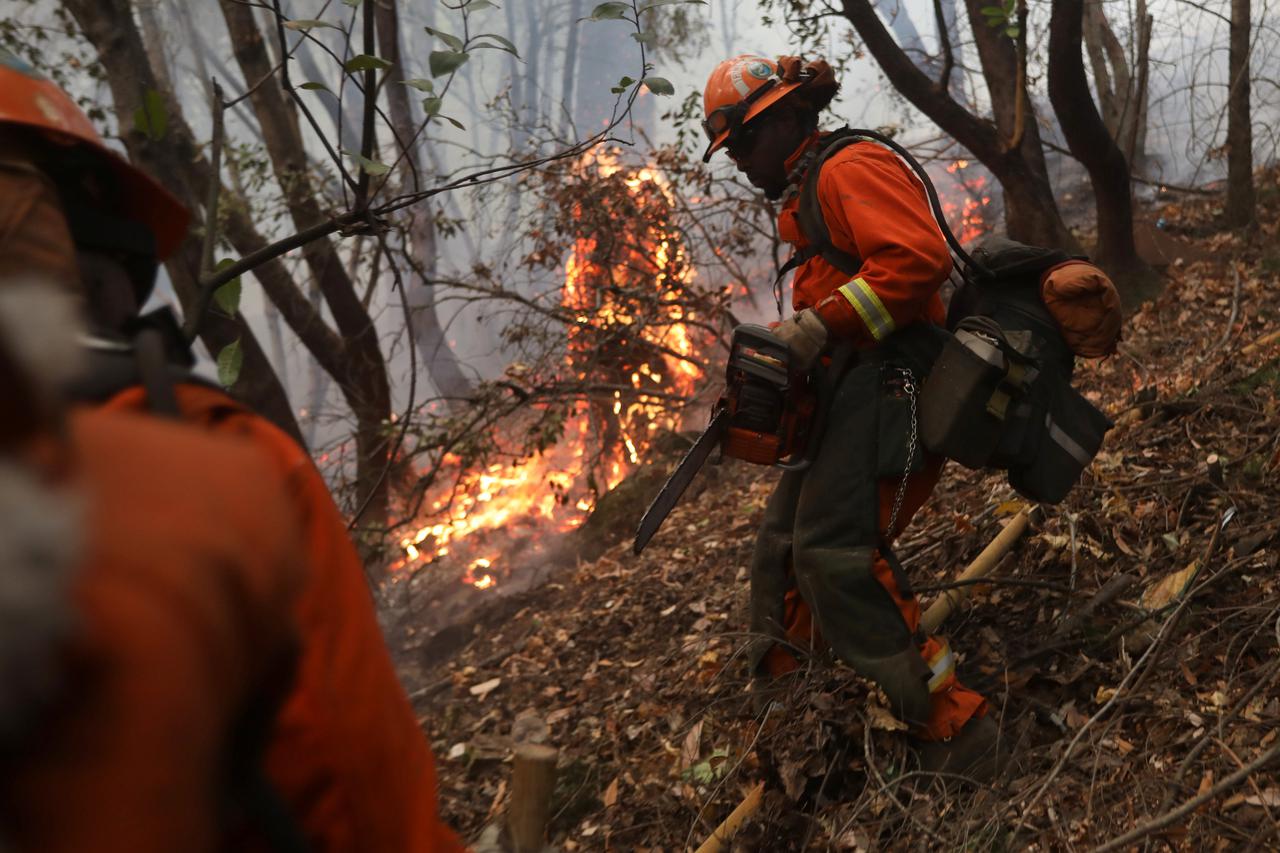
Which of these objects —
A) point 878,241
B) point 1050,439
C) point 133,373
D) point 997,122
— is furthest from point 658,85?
point 997,122

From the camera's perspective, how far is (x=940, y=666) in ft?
9.08

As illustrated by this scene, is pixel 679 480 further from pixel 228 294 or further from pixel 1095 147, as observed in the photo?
pixel 1095 147

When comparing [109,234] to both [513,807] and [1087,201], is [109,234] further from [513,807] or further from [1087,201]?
[1087,201]

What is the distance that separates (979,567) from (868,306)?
1.42m

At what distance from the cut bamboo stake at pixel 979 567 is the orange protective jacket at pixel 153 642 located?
299cm

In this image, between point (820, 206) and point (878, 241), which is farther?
point (820, 206)

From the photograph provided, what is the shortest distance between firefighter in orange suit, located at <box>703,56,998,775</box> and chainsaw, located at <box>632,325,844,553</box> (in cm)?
7

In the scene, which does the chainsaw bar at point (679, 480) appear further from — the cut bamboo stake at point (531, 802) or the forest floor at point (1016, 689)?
the cut bamboo stake at point (531, 802)

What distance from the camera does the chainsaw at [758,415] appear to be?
9.28 ft

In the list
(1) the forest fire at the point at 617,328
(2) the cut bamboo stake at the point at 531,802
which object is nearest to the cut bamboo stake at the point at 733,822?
(2) the cut bamboo stake at the point at 531,802

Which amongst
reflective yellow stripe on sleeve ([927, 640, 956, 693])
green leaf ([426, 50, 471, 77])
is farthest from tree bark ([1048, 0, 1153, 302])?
green leaf ([426, 50, 471, 77])

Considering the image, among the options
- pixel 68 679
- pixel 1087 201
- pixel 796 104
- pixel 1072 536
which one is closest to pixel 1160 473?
pixel 1072 536

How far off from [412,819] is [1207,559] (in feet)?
9.54

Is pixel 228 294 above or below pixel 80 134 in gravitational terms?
below
